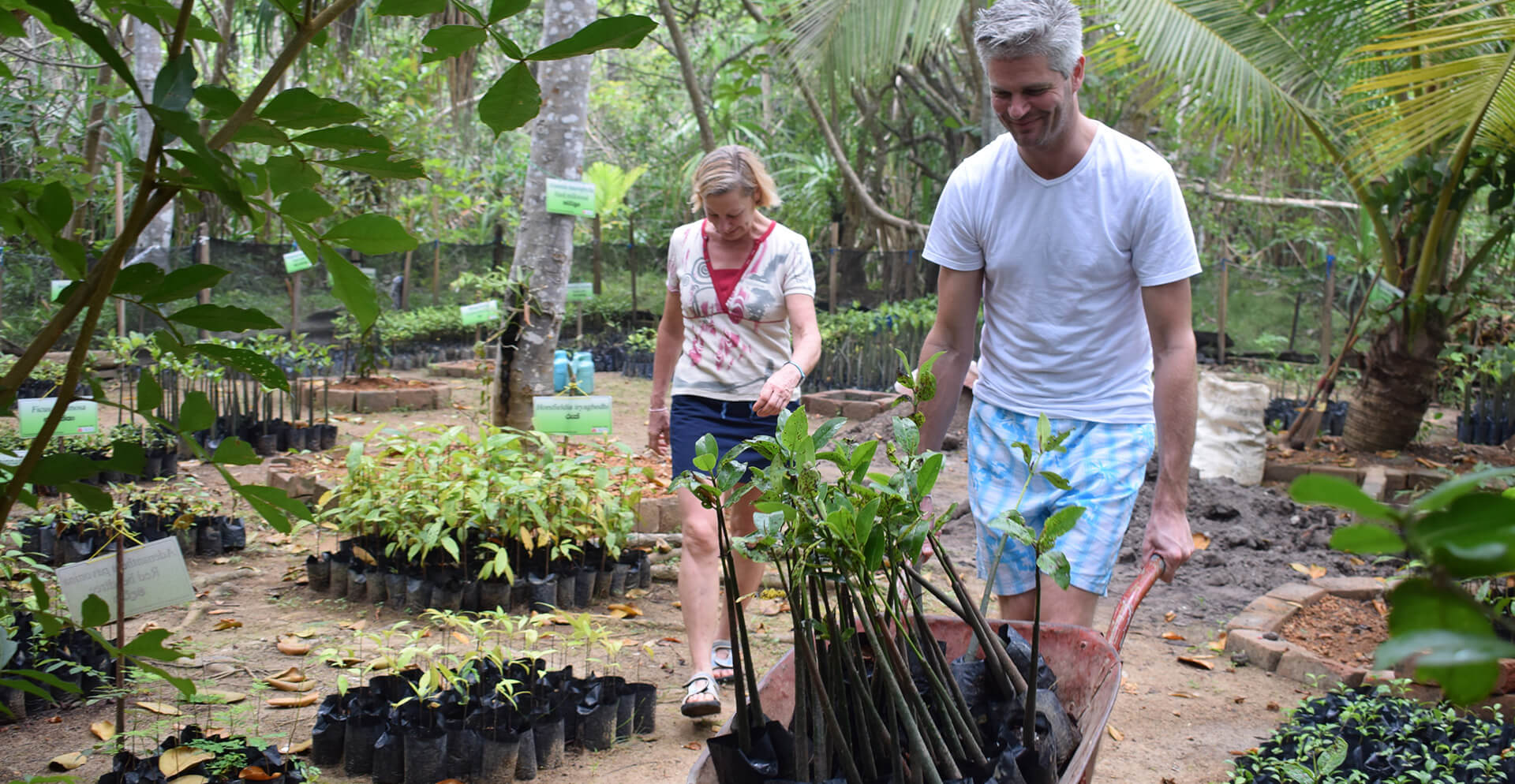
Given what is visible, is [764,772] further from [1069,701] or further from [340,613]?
[340,613]

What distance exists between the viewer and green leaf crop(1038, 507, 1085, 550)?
1378 millimetres

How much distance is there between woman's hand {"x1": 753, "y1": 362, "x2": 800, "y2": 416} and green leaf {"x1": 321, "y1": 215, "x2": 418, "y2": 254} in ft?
7.13

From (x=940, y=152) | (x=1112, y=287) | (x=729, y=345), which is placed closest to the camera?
(x=1112, y=287)

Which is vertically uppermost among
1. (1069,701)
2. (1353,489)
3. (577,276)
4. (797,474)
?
(577,276)

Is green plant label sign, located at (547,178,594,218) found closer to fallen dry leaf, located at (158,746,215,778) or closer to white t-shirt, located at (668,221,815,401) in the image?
white t-shirt, located at (668,221,815,401)

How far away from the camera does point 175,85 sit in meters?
0.69

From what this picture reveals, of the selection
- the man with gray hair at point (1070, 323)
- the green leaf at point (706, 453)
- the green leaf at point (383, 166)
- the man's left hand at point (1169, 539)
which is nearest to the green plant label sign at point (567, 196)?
the man with gray hair at point (1070, 323)

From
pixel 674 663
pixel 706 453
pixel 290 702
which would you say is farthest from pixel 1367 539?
pixel 674 663

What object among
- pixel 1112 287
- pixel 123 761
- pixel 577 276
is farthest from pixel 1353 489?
pixel 577 276

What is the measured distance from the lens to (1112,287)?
2.40m

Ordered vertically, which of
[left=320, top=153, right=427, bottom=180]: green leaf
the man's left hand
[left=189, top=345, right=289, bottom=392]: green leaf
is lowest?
the man's left hand

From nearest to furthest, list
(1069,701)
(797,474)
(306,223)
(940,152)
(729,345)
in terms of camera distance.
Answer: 1. (306,223)
2. (797,474)
3. (1069,701)
4. (729,345)
5. (940,152)

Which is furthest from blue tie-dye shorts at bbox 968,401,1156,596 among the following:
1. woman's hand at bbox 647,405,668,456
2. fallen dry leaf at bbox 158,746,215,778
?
fallen dry leaf at bbox 158,746,215,778

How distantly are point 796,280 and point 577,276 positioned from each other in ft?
38.7
